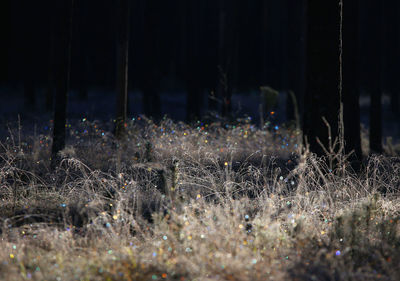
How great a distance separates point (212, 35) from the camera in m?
24.4

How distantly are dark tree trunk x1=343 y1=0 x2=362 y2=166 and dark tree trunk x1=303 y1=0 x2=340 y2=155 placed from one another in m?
1.13

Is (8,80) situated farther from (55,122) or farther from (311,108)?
(311,108)

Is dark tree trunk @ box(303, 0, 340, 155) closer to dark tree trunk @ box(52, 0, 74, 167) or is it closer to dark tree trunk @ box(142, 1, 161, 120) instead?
dark tree trunk @ box(52, 0, 74, 167)

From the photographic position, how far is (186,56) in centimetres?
2475

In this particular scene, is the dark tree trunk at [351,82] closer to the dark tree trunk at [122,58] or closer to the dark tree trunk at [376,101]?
the dark tree trunk at [376,101]

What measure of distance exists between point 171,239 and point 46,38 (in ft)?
69.8

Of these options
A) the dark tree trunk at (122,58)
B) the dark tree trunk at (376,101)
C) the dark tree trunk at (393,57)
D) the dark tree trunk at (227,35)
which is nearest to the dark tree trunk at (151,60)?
the dark tree trunk at (227,35)

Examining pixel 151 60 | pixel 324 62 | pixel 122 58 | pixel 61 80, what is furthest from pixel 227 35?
pixel 324 62

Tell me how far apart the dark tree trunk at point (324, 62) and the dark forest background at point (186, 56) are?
186cm

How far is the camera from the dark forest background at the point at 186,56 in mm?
13642

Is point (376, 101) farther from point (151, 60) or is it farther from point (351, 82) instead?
point (151, 60)

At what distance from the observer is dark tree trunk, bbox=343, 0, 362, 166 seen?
7.11 meters

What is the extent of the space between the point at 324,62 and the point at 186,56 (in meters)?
19.4

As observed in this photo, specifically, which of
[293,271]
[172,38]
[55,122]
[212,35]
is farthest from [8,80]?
[293,271]
